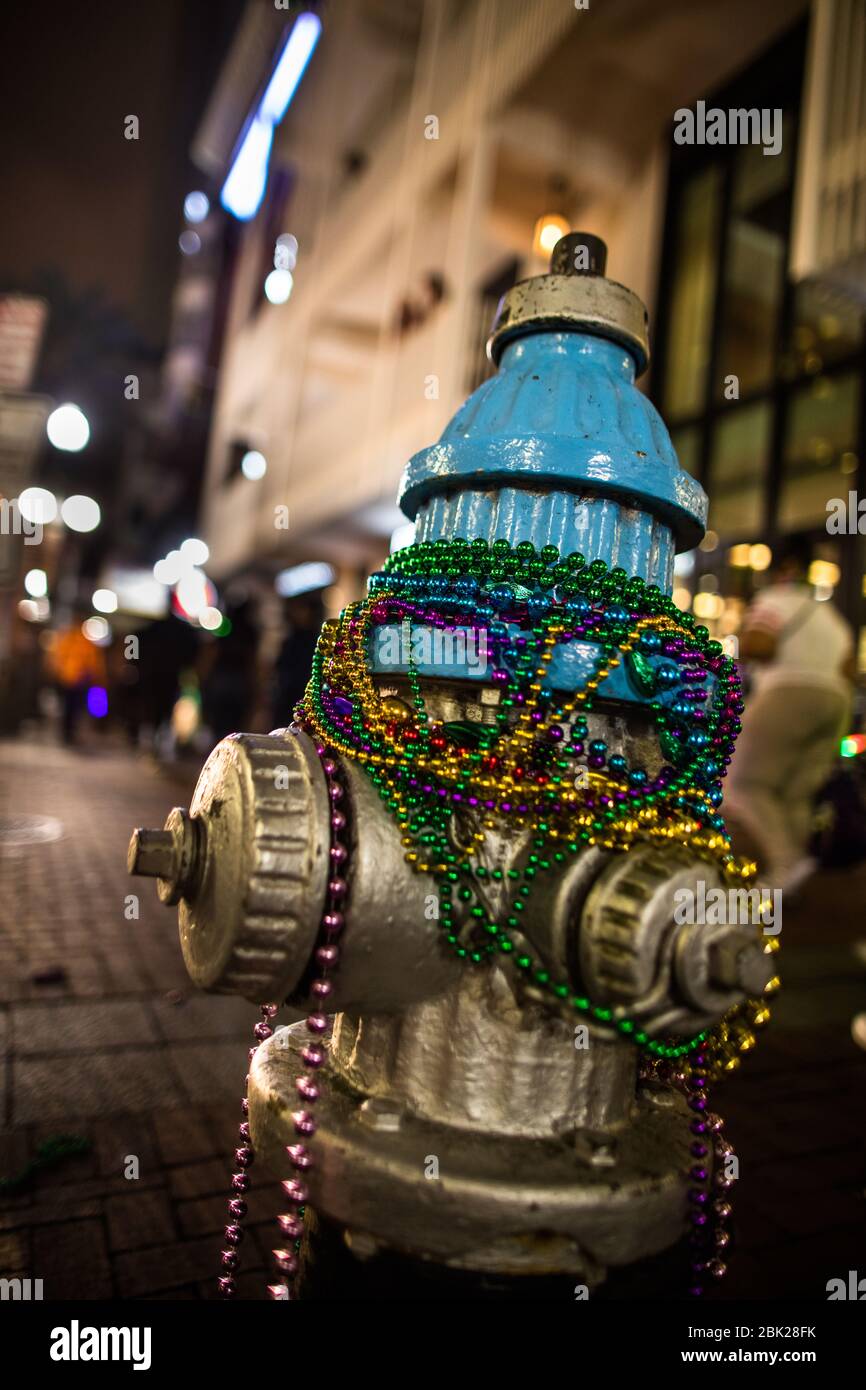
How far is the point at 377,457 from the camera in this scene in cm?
959

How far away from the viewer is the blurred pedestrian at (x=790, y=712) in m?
4.53

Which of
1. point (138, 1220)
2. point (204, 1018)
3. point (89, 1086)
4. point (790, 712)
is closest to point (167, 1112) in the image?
point (89, 1086)

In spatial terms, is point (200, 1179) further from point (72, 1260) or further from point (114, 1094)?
point (114, 1094)

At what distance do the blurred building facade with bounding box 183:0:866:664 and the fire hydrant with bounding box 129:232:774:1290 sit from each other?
15.1 ft

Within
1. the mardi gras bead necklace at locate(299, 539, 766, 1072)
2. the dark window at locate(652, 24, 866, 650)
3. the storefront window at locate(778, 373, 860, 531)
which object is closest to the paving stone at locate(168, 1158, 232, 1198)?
the mardi gras bead necklace at locate(299, 539, 766, 1072)

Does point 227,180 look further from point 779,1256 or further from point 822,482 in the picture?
point 779,1256

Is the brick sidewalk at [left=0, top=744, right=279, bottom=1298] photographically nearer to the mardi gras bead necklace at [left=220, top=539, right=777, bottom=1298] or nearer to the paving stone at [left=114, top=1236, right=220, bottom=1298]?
the paving stone at [left=114, top=1236, right=220, bottom=1298]

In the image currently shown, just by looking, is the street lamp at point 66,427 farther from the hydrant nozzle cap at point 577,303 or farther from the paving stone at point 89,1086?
the hydrant nozzle cap at point 577,303

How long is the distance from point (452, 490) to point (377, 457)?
8511 millimetres

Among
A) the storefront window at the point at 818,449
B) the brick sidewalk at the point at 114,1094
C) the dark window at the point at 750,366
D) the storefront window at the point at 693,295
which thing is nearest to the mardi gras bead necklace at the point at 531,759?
the brick sidewalk at the point at 114,1094

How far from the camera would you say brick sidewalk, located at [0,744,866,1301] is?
1768 millimetres

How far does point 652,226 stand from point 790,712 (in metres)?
6.03

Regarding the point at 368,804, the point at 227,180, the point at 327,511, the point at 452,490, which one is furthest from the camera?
the point at 227,180
